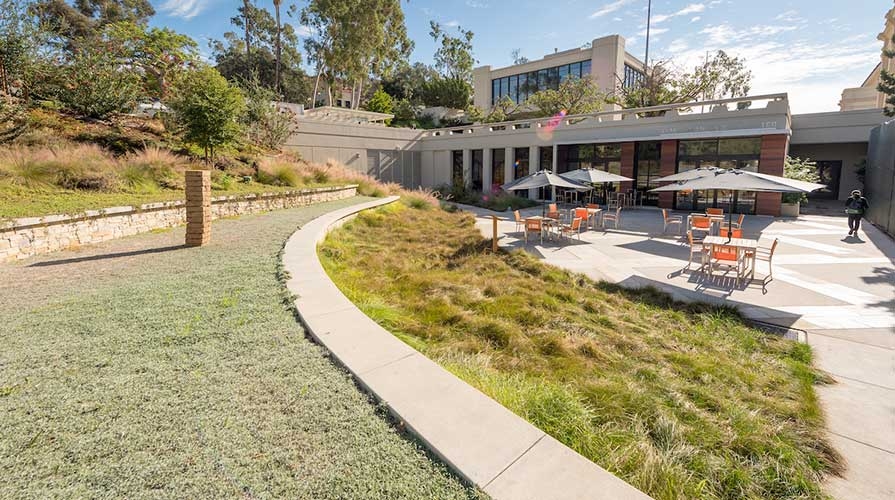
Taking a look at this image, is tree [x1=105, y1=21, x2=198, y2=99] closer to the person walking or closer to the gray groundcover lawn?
the gray groundcover lawn

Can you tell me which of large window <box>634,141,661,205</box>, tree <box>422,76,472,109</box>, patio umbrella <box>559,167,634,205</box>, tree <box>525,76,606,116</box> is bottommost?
patio umbrella <box>559,167,634,205</box>

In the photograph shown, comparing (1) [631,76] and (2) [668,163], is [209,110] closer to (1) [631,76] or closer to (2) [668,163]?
(2) [668,163]

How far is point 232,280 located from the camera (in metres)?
5.00

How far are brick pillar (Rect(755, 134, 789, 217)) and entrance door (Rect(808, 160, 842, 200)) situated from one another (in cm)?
1156

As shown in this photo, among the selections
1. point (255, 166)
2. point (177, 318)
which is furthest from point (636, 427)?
point (255, 166)

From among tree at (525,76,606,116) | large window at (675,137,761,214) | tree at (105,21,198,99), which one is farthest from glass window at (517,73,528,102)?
tree at (105,21,198,99)

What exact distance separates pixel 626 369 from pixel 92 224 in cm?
864

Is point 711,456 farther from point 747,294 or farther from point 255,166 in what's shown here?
point 255,166

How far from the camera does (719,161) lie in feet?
58.3

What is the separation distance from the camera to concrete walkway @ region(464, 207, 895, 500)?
3213 mm

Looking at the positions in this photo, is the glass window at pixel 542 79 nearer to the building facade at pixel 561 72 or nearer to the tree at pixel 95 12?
the building facade at pixel 561 72

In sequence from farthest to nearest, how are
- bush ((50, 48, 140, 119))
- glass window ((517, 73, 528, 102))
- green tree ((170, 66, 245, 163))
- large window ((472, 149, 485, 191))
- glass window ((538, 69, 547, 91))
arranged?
glass window ((517, 73, 528, 102)), glass window ((538, 69, 547, 91)), large window ((472, 149, 485, 191)), bush ((50, 48, 140, 119)), green tree ((170, 66, 245, 163))

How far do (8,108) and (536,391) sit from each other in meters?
14.4

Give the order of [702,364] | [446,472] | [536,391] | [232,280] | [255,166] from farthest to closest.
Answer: [255,166]
[232,280]
[702,364]
[536,391]
[446,472]
